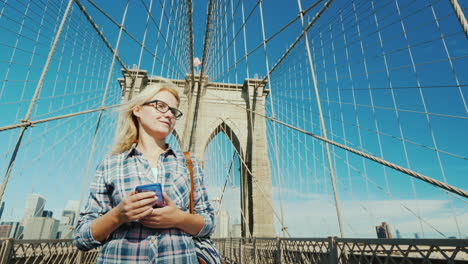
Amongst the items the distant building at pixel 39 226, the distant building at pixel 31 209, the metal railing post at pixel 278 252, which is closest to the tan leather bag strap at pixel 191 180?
the metal railing post at pixel 278 252

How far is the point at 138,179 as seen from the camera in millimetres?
743

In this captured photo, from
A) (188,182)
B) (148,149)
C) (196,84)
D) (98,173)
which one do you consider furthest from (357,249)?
(196,84)

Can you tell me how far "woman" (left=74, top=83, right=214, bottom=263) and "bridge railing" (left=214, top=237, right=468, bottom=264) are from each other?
36.8 inches

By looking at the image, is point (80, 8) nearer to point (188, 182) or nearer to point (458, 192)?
point (188, 182)

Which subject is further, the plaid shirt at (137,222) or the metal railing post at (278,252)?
the metal railing post at (278,252)

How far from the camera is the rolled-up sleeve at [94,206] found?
0.70 meters

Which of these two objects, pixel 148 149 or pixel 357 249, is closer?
pixel 148 149

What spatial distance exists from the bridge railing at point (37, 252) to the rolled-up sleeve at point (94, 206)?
2.02 metres

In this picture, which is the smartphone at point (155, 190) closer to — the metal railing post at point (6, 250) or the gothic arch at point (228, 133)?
the metal railing post at point (6, 250)

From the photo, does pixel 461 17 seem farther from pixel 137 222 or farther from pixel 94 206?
pixel 94 206

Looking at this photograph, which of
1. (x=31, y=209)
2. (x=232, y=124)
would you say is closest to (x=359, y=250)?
(x=31, y=209)

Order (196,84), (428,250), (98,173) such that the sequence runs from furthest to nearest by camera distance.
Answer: (196,84) < (428,250) < (98,173)

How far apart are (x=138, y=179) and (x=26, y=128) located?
214cm

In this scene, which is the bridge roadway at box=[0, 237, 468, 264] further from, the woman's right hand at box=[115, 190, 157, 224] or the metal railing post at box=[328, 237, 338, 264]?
the woman's right hand at box=[115, 190, 157, 224]
